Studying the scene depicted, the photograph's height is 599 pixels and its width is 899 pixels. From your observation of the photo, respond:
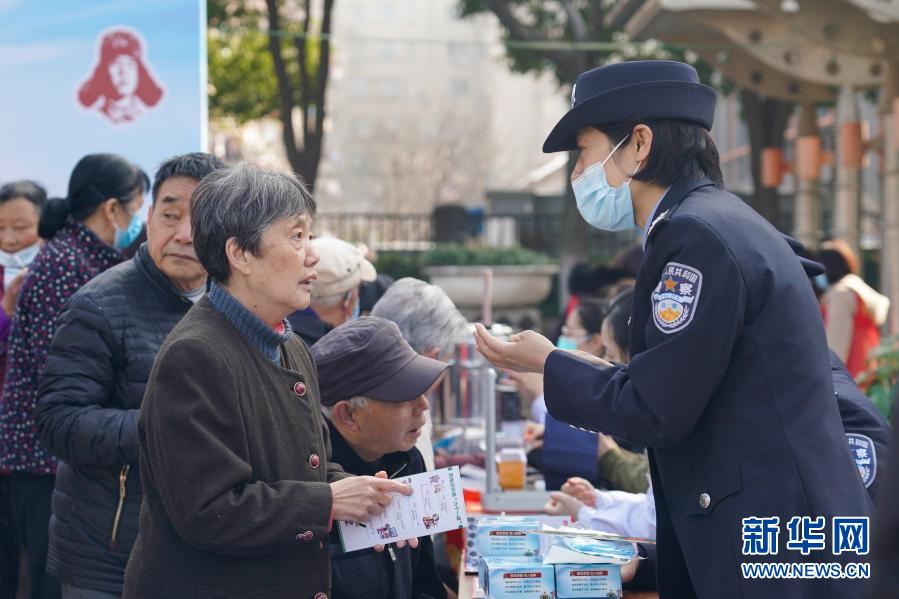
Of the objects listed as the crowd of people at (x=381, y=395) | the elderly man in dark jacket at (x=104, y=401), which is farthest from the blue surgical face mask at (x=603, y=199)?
the elderly man in dark jacket at (x=104, y=401)

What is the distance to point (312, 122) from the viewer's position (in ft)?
52.7

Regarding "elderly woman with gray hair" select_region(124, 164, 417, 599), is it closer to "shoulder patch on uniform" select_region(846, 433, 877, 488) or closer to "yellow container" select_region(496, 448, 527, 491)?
"shoulder patch on uniform" select_region(846, 433, 877, 488)

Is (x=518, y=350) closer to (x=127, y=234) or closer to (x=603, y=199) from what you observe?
(x=603, y=199)

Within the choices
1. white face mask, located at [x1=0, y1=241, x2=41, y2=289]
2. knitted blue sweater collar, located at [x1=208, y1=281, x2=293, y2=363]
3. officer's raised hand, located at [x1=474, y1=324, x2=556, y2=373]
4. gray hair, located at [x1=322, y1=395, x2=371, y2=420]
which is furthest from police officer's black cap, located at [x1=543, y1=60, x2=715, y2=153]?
white face mask, located at [x1=0, y1=241, x2=41, y2=289]

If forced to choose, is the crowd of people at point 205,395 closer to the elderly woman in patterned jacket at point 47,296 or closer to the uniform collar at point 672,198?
the elderly woman in patterned jacket at point 47,296

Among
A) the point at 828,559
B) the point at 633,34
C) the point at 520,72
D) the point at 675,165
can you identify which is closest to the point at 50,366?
the point at 675,165

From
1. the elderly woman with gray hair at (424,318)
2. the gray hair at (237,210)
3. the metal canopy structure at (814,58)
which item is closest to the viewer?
the gray hair at (237,210)

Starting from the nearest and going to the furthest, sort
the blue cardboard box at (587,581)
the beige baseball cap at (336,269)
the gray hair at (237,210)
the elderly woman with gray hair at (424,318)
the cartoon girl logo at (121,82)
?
the gray hair at (237,210) → the blue cardboard box at (587,581) → the elderly woman with gray hair at (424,318) → the beige baseball cap at (336,269) → the cartoon girl logo at (121,82)

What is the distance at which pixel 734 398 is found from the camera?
7.69ft

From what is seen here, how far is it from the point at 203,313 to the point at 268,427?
11.1 inches

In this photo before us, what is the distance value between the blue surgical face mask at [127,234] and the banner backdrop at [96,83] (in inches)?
77.6

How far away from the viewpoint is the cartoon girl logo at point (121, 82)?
19.1ft

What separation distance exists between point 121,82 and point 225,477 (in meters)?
4.00

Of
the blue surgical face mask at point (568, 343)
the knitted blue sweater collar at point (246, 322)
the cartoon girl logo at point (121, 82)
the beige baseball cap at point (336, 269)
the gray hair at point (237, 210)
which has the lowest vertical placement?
the blue surgical face mask at point (568, 343)
